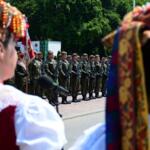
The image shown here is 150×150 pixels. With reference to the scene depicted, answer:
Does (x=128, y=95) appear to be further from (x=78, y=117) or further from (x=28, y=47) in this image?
(x=78, y=117)

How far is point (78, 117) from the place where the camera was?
14.6 metres

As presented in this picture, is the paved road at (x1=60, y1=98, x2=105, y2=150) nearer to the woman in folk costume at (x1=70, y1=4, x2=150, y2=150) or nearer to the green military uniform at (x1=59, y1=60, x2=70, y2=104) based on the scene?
the green military uniform at (x1=59, y1=60, x2=70, y2=104)

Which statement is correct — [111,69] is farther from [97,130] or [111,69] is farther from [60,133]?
[60,133]

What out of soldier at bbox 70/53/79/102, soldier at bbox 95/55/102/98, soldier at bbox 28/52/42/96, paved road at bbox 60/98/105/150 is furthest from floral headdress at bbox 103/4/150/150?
soldier at bbox 95/55/102/98

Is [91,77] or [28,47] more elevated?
[28,47]

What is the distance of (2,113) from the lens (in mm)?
2734

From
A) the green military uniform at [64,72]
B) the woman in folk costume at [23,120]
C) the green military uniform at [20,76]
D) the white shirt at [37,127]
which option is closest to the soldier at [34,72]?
the green military uniform at [20,76]

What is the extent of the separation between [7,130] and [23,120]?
9 centimetres

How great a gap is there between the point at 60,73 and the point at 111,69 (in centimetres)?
1726

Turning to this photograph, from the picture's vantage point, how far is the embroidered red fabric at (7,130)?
8.68 feet

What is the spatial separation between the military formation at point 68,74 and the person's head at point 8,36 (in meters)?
11.9

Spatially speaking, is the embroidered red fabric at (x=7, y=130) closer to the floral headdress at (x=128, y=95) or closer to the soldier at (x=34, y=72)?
the floral headdress at (x=128, y=95)

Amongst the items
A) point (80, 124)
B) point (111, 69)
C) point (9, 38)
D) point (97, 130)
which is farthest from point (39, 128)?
point (80, 124)

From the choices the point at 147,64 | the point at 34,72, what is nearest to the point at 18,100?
the point at 147,64
